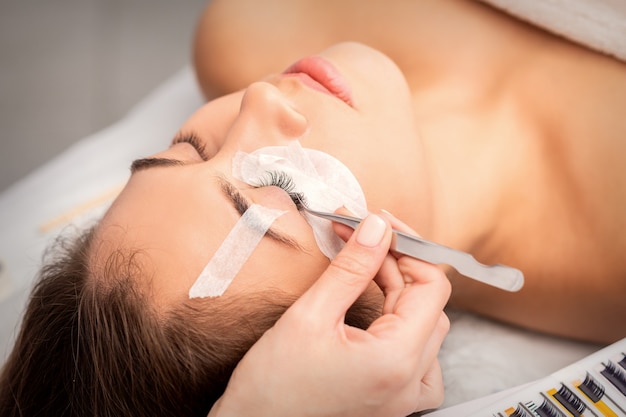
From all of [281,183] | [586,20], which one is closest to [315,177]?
[281,183]

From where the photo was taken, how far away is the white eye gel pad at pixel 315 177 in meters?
0.74

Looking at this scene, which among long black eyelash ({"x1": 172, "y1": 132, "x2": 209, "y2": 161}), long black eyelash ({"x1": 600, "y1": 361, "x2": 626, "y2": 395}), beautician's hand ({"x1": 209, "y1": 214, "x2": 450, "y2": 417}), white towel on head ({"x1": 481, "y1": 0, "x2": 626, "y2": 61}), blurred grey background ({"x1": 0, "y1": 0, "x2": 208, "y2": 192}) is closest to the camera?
beautician's hand ({"x1": 209, "y1": 214, "x2": 450, "y2": 417})

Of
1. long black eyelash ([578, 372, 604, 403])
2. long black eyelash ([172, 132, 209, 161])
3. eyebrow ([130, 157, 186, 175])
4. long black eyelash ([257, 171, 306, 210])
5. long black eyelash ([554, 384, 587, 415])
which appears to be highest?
eyebrow ([130, 157, 186, 175])

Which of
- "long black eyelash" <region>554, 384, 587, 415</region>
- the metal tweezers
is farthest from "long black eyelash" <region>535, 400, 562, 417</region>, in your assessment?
the metal tweezers

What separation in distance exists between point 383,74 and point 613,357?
1.65ft

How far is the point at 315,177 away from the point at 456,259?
212 mm

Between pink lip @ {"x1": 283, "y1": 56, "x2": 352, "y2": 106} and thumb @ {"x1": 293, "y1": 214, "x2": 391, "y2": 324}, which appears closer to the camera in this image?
thumb @ {"x1": 293, "y1": 214, "x2": 391, "y2": 324}

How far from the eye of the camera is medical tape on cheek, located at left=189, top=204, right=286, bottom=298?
0.69m

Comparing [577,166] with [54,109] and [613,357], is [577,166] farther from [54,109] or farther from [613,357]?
[54,109]

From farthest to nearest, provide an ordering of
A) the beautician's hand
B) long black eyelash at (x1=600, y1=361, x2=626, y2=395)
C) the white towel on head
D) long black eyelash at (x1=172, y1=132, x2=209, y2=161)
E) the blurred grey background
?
the blurred grey background < the white towel on head < long black eyelash at (x1=172, y1=132, x2=209, y2=161) < long black eyelash at (x1=600, y1=361, x2=626, y2=395) < the beautician's hand

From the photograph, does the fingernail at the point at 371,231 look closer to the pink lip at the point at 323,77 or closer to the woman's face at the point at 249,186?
the woman's face at the point at 249,186

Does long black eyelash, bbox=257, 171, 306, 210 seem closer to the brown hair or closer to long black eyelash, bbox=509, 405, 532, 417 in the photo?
the brown hair

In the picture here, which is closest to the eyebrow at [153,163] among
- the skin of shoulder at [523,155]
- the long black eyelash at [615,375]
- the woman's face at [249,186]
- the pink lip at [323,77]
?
the woman's face at [249,186]

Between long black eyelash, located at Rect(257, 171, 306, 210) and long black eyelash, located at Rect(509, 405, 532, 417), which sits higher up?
long black eyelash, located at Rect(257, 171, 306, 210)
